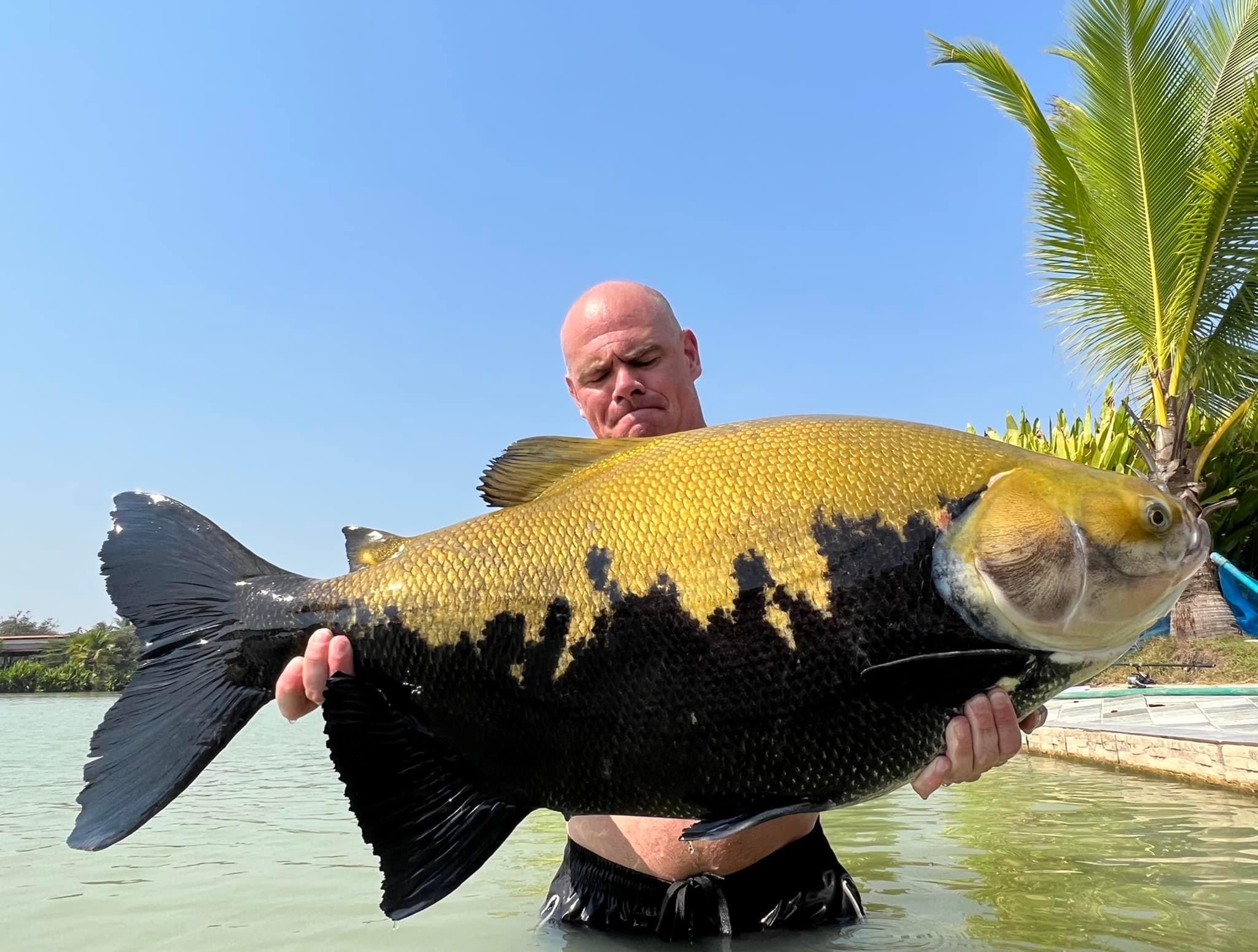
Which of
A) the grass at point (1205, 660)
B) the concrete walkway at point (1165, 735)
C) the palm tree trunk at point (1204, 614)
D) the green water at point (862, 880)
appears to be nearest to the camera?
the green water at point (862, 880)

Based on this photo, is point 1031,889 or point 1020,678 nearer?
point 1020,678

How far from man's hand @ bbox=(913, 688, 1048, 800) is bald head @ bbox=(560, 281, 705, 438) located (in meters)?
1.65

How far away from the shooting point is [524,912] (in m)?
4.03

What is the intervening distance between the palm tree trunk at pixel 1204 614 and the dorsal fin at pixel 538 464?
37.2 ft

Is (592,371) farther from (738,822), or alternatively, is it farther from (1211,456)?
(1211,456)

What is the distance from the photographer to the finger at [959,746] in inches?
73.7

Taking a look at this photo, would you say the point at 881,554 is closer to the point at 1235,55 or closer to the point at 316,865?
the point at 316,865

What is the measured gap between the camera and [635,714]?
6.18 ft

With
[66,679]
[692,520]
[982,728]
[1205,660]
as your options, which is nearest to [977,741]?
[982,728]

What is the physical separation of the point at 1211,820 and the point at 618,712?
5.07m

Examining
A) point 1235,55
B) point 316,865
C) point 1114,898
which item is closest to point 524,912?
point 316,865

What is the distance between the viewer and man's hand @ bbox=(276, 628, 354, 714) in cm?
204

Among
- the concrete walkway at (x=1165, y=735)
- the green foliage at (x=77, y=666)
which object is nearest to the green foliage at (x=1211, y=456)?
the concrete walkway at (x=1165, y=735)

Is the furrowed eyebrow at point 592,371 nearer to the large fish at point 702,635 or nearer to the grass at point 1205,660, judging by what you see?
the large fish at point 702,635
